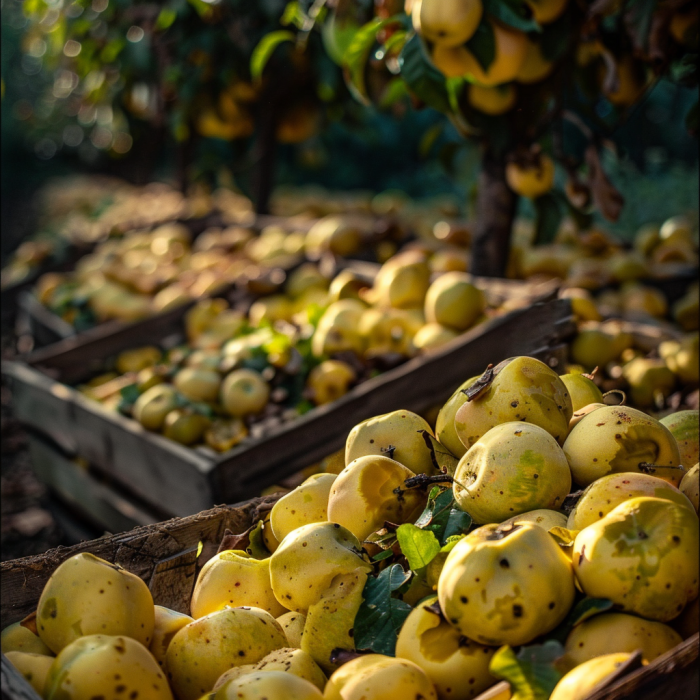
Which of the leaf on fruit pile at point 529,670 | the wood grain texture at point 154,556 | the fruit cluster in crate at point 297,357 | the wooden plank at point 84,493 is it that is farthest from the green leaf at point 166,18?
the leaf on fruit pile at point 529,670

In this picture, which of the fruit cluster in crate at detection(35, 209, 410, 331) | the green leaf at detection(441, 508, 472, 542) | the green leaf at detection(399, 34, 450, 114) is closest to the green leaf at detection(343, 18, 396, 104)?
the green leaf at detection(399, 34, 450, 114)

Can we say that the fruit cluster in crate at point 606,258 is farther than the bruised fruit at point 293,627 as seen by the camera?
Yes

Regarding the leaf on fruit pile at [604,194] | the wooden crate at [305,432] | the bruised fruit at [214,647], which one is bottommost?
the wooden crate at [305,432]

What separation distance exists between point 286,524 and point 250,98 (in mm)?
4339

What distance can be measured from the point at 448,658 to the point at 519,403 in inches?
17.8

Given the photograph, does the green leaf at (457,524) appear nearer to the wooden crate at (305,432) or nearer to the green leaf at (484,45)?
the wooden crate at (305,432)

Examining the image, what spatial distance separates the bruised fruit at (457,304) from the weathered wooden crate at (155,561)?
1.30 metres

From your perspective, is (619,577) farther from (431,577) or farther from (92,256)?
(92,256)

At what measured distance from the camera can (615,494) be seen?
105 cm

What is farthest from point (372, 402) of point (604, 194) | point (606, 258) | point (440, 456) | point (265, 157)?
point (265, 157)

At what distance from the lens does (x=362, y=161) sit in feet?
30.2

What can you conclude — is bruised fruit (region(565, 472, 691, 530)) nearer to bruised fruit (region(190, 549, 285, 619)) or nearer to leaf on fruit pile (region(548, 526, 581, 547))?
leaf on fruit pile (region(548, 526, 581, 547))

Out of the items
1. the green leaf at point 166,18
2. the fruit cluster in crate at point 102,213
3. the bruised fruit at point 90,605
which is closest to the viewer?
the bruised fruit at point 90,605

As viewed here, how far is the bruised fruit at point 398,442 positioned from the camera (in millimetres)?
1343
